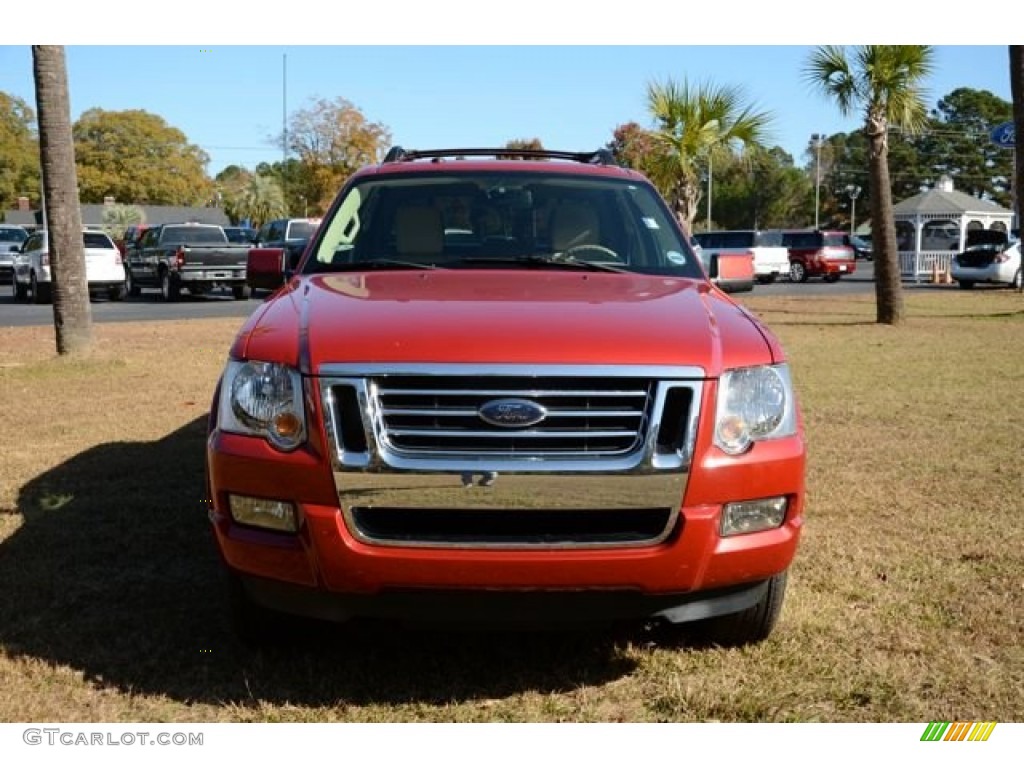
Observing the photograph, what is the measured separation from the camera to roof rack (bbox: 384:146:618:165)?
5789 millimetres

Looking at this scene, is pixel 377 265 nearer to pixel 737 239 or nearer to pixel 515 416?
pixel 515 416

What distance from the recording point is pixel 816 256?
37.8 meters

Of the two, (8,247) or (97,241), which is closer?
(97,241)

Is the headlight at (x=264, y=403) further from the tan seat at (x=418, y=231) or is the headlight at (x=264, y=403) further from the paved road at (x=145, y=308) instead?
the paved road at (x=145, y=308)

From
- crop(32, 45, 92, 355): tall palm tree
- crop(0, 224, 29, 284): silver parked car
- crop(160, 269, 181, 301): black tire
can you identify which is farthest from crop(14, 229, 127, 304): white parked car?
crop(32, 45, 92, 355): tall palm tree

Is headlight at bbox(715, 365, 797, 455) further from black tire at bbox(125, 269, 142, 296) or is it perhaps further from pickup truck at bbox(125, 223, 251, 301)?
black tire at bbox(125, 269, 142, 296)

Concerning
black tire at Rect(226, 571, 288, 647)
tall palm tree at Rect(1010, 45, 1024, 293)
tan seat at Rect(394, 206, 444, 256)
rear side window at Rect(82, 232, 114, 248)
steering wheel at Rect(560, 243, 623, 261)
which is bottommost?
black tire at Rect(226, 571, 288, 647)

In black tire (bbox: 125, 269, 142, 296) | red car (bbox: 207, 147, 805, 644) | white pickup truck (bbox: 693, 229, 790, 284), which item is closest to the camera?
red car (bbox: 207, 147, 805, 644)

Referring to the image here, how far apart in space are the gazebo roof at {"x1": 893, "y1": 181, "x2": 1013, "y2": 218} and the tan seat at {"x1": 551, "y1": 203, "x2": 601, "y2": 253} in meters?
43.0

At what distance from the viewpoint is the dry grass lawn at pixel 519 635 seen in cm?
347

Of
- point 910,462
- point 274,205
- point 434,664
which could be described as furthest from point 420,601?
point 274,205

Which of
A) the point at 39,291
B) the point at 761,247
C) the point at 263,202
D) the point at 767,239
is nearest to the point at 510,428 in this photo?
the point at 39,291

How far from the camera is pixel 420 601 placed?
126 inches

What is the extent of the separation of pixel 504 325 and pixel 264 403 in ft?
2.52
